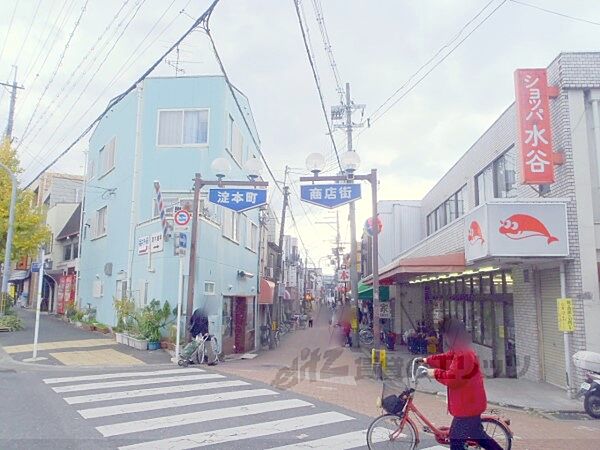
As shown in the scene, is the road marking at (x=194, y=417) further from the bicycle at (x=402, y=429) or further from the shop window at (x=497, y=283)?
the shop window at (x=497, y=283)

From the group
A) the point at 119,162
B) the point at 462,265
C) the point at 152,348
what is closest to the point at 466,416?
the point at 462,265

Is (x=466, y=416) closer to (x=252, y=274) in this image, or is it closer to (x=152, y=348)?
(x=152, y=348)

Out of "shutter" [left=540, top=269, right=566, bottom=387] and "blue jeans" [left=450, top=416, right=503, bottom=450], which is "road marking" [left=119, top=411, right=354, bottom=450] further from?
"shutter" [left=540, top=269, right=566, bottom=387]

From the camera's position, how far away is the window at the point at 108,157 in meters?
21.5

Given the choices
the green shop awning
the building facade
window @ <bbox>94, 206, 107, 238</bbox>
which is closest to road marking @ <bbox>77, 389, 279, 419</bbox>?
the building facade

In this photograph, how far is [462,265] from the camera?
45.0ft

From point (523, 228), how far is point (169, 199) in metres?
12.5

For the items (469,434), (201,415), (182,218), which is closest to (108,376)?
(201,415)

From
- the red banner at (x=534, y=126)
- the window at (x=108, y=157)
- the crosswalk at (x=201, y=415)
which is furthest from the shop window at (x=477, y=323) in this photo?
the window at (x=108, y=157)

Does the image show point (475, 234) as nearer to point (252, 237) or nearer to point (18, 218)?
point (252, 237)

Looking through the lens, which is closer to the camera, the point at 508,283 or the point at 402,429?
the point at 402,429

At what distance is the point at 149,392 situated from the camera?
9.41 metres

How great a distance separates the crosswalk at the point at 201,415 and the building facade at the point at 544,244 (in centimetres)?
558

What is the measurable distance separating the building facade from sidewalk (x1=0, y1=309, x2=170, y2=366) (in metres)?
8.03
